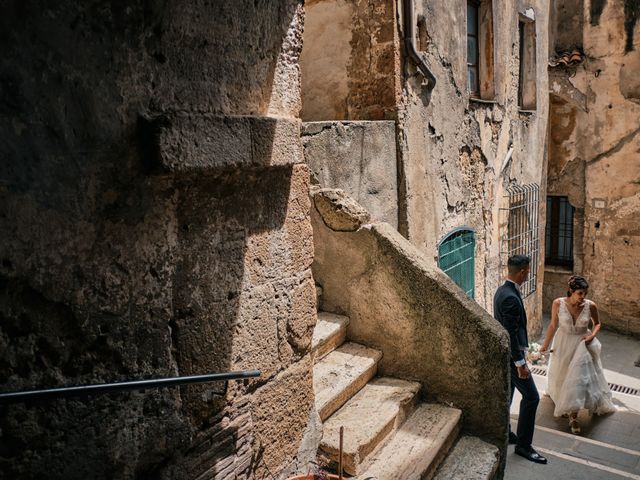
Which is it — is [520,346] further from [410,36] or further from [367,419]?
[410,36]

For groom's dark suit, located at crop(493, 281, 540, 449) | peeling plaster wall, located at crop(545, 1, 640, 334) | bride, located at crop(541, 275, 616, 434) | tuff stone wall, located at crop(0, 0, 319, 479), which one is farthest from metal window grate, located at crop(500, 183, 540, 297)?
tuff stone wall, located at crop(0, 0, 319, 479)

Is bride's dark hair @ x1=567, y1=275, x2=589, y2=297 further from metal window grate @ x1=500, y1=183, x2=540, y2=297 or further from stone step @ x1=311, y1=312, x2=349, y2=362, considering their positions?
stone step @ x1=311, y1=312, x2=349, y2=362

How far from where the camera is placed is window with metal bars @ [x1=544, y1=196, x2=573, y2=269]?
13.1 metres

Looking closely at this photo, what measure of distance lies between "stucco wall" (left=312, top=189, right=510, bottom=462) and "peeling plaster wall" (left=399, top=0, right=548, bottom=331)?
166cm

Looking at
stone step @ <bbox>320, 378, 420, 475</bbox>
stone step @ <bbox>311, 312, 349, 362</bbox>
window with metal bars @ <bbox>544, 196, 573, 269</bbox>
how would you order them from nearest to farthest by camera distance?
stone step @ <bbox>320, 378, 420, 475</bbox> < stone step @ <bbox>311, 312, 349, 362</bbox> < window with metal bars @ <bbox>544, 196, 573, 269</bbox>

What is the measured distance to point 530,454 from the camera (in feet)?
16.1

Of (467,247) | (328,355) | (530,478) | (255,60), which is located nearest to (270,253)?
(255,60)

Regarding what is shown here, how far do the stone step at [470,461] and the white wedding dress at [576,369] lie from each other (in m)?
2.57

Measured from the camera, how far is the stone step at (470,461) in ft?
11.5

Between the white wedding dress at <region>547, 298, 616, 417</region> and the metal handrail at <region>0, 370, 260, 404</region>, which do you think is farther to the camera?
the white wedding dress at <region>547, 298, 616, 417</region>

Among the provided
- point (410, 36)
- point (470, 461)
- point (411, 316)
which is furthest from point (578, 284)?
point (410, 36)

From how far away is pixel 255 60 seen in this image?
7.88ft

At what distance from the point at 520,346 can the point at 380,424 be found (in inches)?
78.7

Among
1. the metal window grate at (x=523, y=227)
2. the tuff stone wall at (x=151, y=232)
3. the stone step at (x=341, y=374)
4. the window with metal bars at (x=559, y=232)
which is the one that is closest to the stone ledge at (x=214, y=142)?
the tuff stone wall at (x=151, y=232)
